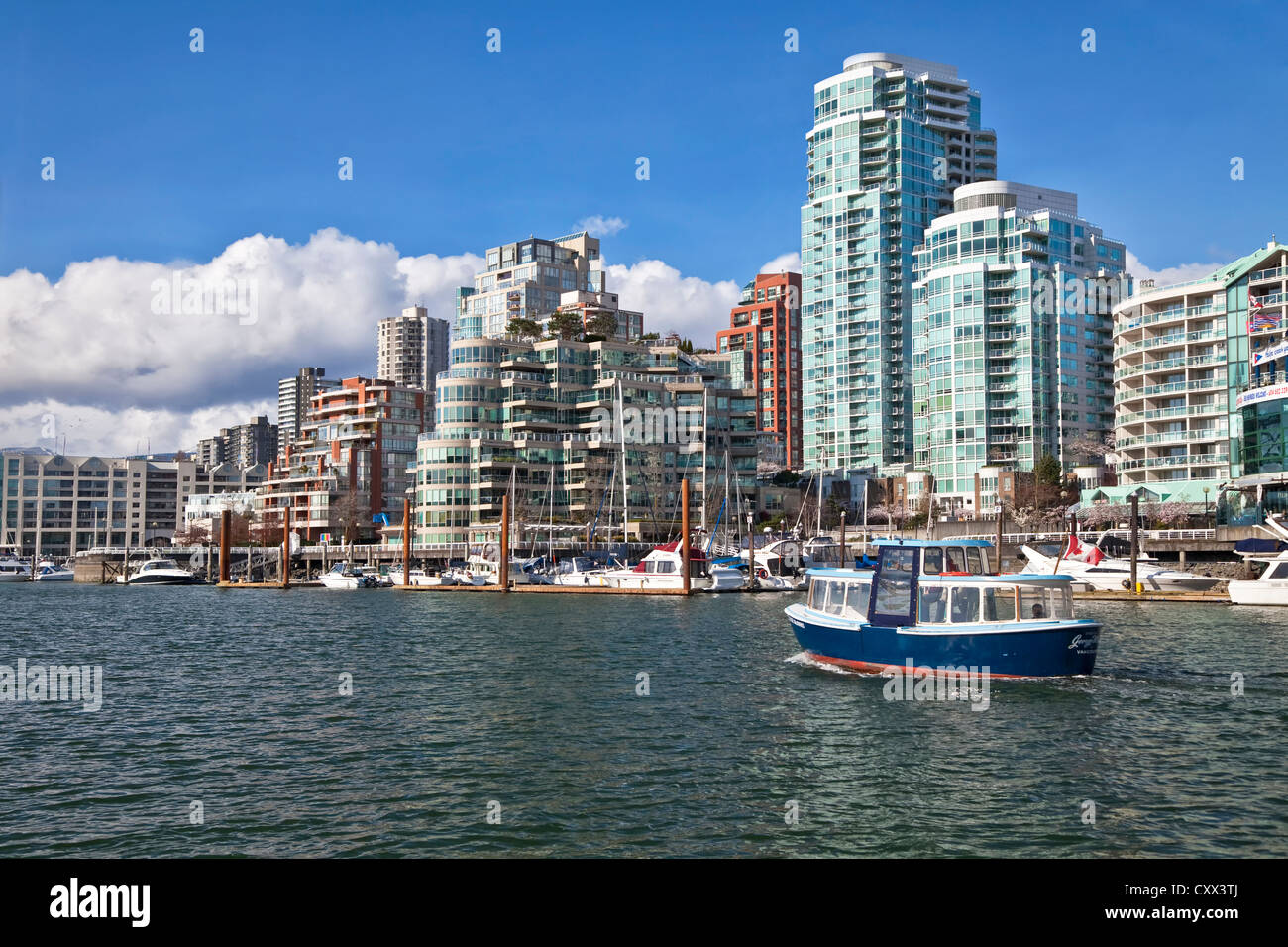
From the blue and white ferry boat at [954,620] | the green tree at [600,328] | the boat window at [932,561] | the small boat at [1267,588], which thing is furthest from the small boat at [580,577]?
the green tree at [600,328]

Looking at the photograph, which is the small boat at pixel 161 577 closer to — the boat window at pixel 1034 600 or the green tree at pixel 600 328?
the green tree at pixel 600 328

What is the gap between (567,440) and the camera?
6447 inches

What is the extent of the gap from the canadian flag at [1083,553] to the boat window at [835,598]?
172ft

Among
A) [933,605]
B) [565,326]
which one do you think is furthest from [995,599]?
[565,326]

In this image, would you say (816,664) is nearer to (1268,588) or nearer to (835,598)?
(835,598)

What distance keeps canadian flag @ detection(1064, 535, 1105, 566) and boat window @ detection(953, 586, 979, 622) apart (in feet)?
182

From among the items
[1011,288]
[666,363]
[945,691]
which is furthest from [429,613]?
[1011,288]

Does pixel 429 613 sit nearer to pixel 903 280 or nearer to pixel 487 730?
pixel 487 730

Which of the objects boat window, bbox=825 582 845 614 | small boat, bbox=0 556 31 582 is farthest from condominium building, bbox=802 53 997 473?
boat window, bbox=825 582 845 614

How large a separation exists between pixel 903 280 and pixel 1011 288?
39.9 m

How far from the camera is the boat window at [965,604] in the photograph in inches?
1479

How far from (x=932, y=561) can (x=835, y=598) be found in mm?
5205

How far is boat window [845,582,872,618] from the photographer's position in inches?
1641
